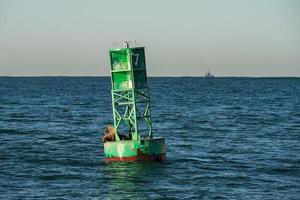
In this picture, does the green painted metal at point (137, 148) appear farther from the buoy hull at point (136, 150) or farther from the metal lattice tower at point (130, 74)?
the metal lattice tower at point (130, 74)

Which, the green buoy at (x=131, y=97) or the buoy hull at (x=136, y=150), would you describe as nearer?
the buoy hull at (x=136, y=150)

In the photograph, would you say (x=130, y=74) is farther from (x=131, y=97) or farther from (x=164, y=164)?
(x=164, y=164)

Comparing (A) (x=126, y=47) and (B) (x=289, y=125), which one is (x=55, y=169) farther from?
(B) (x=289, y=125)

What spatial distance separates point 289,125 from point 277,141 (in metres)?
16.0

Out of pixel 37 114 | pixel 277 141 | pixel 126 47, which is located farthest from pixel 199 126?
pixel 126 47

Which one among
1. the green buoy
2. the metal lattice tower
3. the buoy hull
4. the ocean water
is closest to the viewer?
the ocean water

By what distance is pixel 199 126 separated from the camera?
71.4m

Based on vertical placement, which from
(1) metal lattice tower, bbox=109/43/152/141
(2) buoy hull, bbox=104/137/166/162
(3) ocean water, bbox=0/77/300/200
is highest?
(1) metal lattice tower, bbox=109/43/152/141

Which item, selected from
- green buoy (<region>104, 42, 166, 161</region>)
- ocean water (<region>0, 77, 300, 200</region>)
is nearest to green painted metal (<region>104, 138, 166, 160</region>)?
green buoy (<region>104, 42, 166, 161</region>)

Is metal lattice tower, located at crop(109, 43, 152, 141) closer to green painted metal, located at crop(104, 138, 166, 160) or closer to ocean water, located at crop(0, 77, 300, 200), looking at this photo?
green painted metal, located at crop(104, 138, 166, 160)

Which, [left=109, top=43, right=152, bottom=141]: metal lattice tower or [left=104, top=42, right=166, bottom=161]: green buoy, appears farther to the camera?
[left=109, top=43, right=152, bottom=141]: metal lattice tower

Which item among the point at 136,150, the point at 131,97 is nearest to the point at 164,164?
the point at 136,150

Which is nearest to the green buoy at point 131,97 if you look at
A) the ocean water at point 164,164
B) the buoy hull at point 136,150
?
the buoy hull at point 136,150

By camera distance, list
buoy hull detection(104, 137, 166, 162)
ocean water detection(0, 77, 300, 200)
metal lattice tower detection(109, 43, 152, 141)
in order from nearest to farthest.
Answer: ocean water detection(0, 77, 300, 200)
buoy hull detection(104, 137, 166, 162)
metal lattice tower detection(109, 43, 152, 141)
